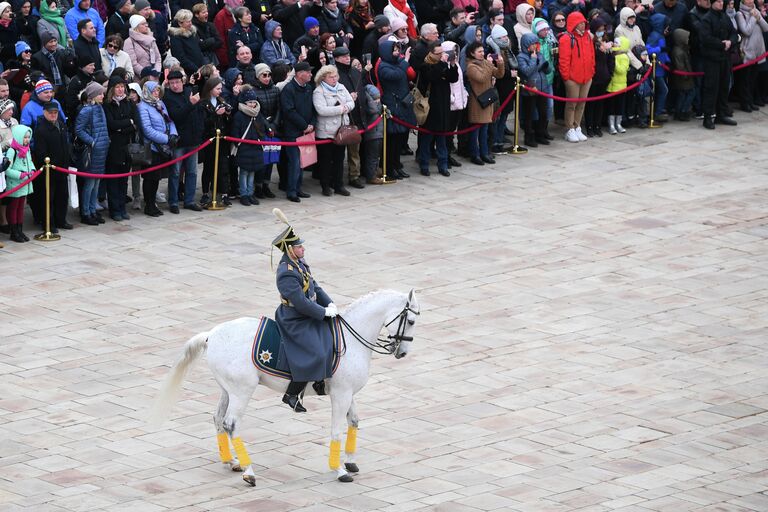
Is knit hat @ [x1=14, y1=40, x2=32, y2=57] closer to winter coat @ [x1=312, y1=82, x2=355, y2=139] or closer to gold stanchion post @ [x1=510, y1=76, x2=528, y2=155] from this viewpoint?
winter coat @ [x1=312, y1=82, x2=355, y2=139]

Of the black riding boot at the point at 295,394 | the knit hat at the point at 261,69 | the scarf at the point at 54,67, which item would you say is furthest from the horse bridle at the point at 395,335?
the scarf at the point at 54,67

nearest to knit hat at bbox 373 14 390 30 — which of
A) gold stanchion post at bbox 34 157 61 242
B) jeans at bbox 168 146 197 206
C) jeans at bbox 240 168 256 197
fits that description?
jeans at bbox 240 168 256 197

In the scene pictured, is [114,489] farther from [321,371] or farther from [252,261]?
[252,261]

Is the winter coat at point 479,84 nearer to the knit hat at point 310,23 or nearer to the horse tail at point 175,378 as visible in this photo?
the knit hat at point 310,23

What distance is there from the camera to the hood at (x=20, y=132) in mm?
20500

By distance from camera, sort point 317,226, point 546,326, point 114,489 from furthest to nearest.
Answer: point 317,226, point 546,326, point 114,489

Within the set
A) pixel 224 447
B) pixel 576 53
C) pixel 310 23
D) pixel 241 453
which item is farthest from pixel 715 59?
pixel 241 453

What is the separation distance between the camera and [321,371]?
14.2 meters

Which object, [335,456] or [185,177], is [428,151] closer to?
[185,177]

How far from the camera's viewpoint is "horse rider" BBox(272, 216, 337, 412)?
46.3 feet

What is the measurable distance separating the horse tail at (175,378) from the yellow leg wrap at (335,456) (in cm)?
145

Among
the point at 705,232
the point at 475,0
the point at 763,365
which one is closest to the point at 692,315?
the point at 763,365

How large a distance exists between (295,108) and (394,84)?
1860 mm

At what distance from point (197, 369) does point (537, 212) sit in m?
7.32
